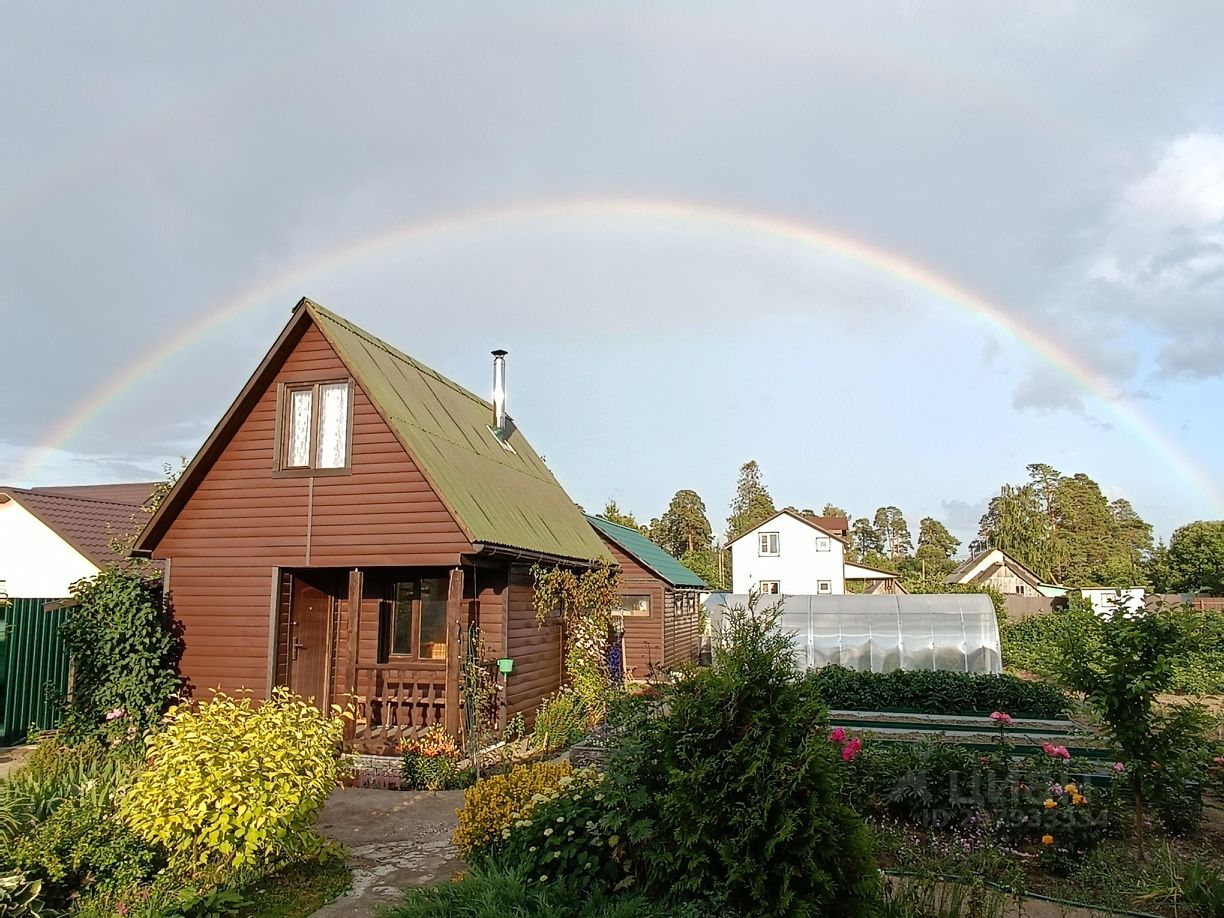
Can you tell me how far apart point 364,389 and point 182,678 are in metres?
5.55

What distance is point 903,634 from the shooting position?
21125mm

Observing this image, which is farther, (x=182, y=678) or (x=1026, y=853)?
(x=182, y=678)

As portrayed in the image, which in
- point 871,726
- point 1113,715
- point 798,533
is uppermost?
point 798,533

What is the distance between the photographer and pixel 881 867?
633cm

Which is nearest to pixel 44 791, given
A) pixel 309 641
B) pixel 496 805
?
pixel 496 805

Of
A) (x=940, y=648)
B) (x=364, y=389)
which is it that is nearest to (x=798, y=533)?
(x=940, y=648)

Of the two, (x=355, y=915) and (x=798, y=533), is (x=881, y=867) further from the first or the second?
(x=798, y=533)

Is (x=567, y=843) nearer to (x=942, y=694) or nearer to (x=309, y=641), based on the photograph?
(x=309, y=641)

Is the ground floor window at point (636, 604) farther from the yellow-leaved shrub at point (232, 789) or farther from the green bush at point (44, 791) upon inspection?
the yellow-leaved shrub at point (232, 789)

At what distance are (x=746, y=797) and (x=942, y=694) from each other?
40.6ft

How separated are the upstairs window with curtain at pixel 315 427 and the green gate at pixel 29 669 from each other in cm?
447

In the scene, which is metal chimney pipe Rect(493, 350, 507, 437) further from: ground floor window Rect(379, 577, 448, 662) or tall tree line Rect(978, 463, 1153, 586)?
tall tree line Rect(978, 463, 1153, 586)

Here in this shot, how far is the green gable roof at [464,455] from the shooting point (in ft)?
40.7

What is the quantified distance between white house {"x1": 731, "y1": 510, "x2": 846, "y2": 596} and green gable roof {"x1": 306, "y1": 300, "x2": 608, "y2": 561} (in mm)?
29126
